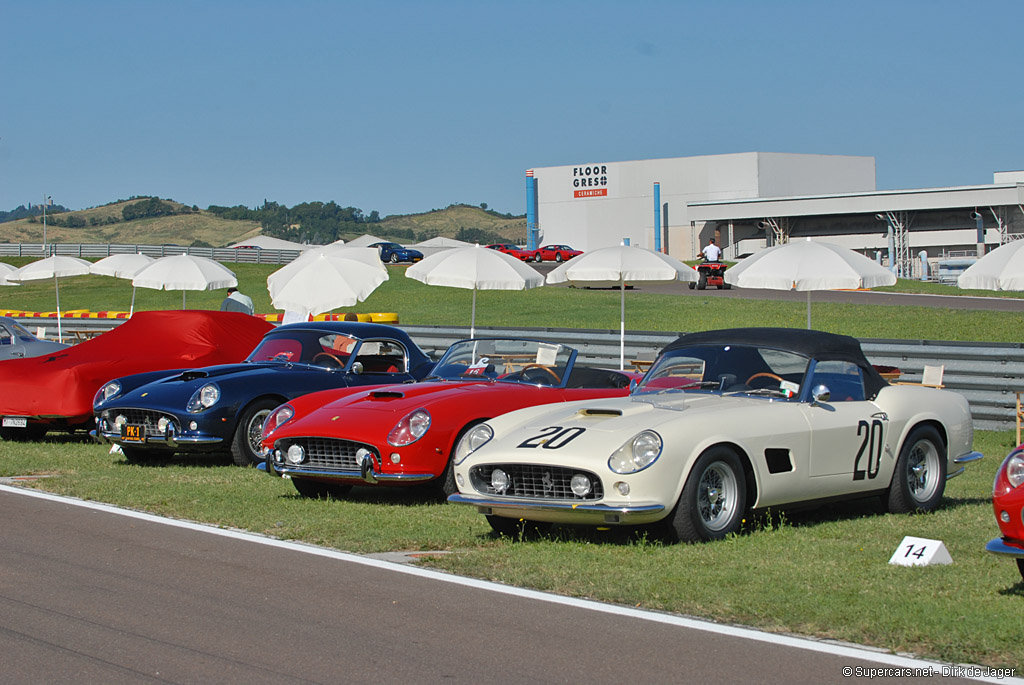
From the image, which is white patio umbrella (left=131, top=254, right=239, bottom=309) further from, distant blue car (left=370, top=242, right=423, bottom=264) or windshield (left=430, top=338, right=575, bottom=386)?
distant blue car (left=370, top=242, right=423, bottom=264)

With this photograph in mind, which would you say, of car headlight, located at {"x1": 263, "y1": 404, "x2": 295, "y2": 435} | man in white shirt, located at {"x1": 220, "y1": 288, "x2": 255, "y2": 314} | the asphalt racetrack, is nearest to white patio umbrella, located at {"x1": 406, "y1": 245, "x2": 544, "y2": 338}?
man in white shirt, located at {"x1": 220, "y1": 288, "x2": 255, "y2": 314}

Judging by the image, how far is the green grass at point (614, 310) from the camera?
23.2 m

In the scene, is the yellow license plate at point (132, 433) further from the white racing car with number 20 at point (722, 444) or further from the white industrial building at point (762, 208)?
the white industrial building at point (762, 208)

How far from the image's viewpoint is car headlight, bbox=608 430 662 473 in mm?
6848

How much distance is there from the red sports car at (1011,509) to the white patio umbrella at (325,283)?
12.5 metres

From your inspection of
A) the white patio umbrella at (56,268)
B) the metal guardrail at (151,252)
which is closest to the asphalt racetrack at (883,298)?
the white patio umbrella at (56,268)

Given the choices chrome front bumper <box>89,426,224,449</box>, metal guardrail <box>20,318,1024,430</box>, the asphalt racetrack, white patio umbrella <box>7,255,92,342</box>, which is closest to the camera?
chrome front bumper <box>89,426,224,449</box>

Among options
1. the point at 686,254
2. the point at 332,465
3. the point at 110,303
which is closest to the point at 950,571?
the point at 332,465

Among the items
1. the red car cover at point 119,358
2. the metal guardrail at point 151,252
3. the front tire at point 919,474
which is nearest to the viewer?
the front tire at point 919,474

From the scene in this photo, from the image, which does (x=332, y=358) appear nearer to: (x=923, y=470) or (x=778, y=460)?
(x=778, y=460)

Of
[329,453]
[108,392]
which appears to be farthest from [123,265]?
[329,453]

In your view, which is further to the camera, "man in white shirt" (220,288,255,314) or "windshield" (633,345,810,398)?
"man in white shirt" (220,288,255,314)

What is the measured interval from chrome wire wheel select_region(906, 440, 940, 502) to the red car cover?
8463 millimetres

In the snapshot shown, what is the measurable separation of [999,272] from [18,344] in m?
13.8
